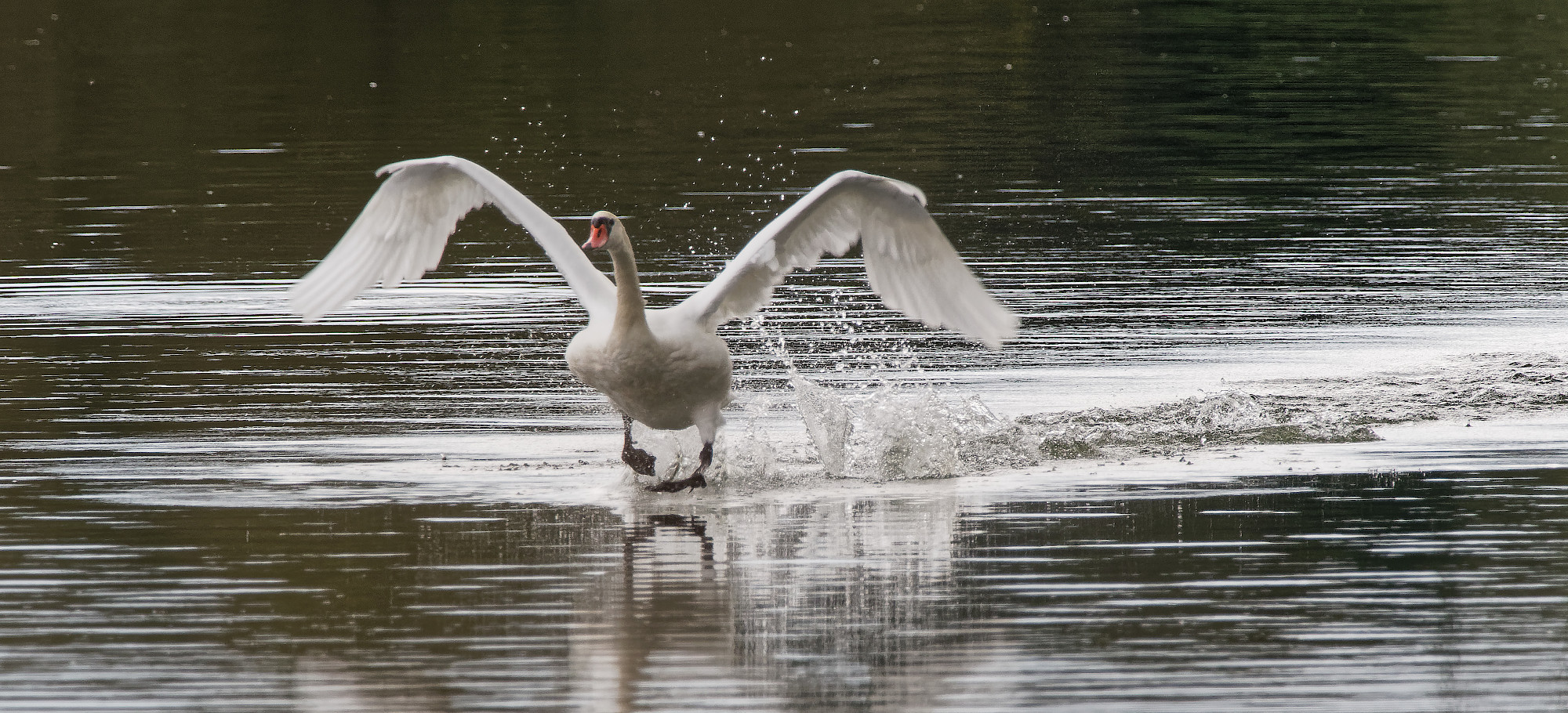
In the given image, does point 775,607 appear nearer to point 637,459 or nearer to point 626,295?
point 626,295

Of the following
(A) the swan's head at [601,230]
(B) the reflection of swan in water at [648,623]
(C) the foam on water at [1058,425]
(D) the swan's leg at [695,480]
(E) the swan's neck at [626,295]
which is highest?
(A) the swan's head at [601,230]

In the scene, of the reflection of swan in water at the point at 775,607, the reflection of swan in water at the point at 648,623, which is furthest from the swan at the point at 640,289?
the reflection of swan in water at the point at 648,623

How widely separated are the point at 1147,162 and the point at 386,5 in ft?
78.3

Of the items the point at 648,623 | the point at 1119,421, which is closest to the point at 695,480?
the point at 1119,421

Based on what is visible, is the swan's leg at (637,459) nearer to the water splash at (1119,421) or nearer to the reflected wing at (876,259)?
the reflected wing at (876,259)

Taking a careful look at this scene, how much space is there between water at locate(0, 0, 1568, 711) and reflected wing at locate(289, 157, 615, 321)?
806mm

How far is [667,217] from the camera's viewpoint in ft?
60.5

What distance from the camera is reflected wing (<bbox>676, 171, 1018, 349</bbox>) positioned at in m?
9.77

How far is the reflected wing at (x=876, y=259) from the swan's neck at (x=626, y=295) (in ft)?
1.32

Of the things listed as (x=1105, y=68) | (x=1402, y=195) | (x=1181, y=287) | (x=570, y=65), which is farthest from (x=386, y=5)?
(x=1181, y=287)

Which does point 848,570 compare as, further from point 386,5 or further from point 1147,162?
point 386,5

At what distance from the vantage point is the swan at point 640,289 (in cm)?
960

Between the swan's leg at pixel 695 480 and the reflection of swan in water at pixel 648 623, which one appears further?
the swan's leg at pixel 695 480

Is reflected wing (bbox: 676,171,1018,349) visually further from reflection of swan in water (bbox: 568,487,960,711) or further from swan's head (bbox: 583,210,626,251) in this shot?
reflection of swan in water (bbox: 568,487,960,711)
